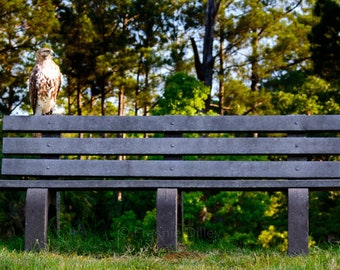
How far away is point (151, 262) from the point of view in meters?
4.63

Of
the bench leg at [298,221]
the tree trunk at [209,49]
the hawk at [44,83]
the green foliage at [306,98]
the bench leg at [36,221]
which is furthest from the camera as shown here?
the tree trunk at [209,49]

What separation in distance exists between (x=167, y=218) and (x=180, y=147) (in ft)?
1.91

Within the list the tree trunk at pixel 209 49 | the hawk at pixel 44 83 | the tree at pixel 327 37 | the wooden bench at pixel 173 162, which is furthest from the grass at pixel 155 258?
the tree trunk at pixel 209 49

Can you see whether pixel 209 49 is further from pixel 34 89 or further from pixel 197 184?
pixel 197 184

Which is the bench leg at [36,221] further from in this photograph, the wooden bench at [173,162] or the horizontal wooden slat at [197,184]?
the horizontal wooden slat at [197,184]

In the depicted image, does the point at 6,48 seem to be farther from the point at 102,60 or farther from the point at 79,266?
the point at 79,266

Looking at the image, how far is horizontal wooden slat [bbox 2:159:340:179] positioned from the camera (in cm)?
546

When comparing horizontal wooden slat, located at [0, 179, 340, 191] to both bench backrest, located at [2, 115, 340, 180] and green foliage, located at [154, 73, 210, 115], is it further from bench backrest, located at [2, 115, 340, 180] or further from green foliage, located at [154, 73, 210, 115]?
green foliage, located at [154, 73, 210, 115]

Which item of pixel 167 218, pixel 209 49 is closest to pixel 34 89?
pixel 167 218

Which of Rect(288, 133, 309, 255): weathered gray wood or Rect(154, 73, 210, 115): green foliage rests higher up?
Rect(154, 73, 210, 115): green foliage

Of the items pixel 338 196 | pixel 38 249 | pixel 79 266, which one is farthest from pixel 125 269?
pixel 338 196

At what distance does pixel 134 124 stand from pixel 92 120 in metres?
0.34

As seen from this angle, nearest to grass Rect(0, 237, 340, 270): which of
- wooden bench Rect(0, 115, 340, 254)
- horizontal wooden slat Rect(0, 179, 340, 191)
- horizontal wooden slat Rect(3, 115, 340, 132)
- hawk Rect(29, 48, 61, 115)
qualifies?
wooden bench Rect(0, 115, 340, 254)

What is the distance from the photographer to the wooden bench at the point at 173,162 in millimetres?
5371
